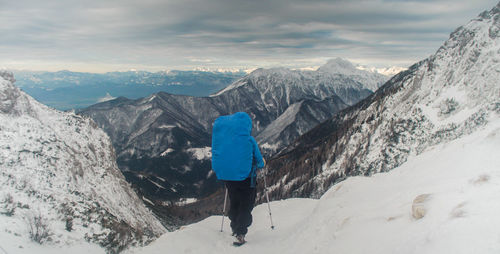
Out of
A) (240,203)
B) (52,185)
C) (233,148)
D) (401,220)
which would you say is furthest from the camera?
(52,185)

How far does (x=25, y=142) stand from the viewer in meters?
35.4

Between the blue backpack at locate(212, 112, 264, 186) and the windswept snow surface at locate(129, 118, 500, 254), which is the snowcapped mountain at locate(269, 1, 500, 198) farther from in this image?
the blue backpack at locate(212, 112, 264, 186)

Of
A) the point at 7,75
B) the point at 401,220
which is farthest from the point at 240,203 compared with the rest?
the point at 7,75

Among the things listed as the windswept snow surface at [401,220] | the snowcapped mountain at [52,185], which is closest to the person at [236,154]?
the windswept snow surface at [401,220]

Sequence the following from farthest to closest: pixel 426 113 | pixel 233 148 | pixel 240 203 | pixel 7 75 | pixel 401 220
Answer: pixel 426 113 → pixel 7 75 → pixel 240 203 → pixel 233 148 → pixel 401 220

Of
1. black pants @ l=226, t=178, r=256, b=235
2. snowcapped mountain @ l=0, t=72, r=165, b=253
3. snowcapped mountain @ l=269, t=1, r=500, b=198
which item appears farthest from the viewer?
snowcapped mountain @ l=269, t=1, r=500, b=198

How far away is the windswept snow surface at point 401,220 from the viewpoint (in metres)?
4.22

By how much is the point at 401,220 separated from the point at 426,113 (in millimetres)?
115450

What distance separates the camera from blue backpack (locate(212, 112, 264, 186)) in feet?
30.1

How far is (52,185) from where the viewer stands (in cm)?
3045

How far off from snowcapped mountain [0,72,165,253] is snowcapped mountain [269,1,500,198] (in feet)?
270

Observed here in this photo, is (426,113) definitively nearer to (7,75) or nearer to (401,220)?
(401,220)

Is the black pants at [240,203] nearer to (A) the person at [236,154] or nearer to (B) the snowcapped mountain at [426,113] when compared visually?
(A) the person at [236,154]

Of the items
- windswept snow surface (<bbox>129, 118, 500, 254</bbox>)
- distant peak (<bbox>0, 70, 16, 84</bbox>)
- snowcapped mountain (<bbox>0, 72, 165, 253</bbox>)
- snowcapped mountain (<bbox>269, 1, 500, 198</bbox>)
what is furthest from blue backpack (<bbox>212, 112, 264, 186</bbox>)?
snowcapped mountain (<bbox>269, 1, 500, 198</bbox>)
